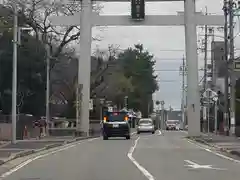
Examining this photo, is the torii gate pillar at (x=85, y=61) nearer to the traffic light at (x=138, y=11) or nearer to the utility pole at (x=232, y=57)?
the traffic light at (x=138, y=11)

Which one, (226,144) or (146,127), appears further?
(146,127)

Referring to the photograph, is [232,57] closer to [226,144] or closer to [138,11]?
[138,11]

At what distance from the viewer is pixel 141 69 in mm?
129125

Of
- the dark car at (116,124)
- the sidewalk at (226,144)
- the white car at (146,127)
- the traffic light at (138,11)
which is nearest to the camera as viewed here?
the sidewalk at (226,144)

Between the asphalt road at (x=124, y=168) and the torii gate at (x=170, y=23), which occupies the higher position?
the torii gate at (x=170, y=23)

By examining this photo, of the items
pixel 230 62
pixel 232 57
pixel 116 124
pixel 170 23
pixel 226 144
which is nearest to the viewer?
pixel 226 144

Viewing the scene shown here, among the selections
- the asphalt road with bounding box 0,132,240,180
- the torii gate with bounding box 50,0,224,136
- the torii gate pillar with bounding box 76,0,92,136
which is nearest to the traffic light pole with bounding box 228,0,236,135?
the torii gate with bounding box 50,0,224,136

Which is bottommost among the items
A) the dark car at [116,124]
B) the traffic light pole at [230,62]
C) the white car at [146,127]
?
the white car at [146,127]

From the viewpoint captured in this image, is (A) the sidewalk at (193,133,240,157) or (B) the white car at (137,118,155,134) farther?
(B) the white car at (137,118,155,134)

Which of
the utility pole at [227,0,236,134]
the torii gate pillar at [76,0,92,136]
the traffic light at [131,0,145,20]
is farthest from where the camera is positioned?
the torii gate pillar at [76,0,92,136]

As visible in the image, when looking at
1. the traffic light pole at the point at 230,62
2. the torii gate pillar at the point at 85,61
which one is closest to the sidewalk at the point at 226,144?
the traffic light pole at the point at 230,62

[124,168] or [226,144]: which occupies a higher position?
[124,168]

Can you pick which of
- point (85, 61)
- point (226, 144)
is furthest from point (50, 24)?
point (226, 144)

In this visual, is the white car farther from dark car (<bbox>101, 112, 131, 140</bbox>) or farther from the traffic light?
dark car (<bbox>101, 112, 131, 140</bbox>)
